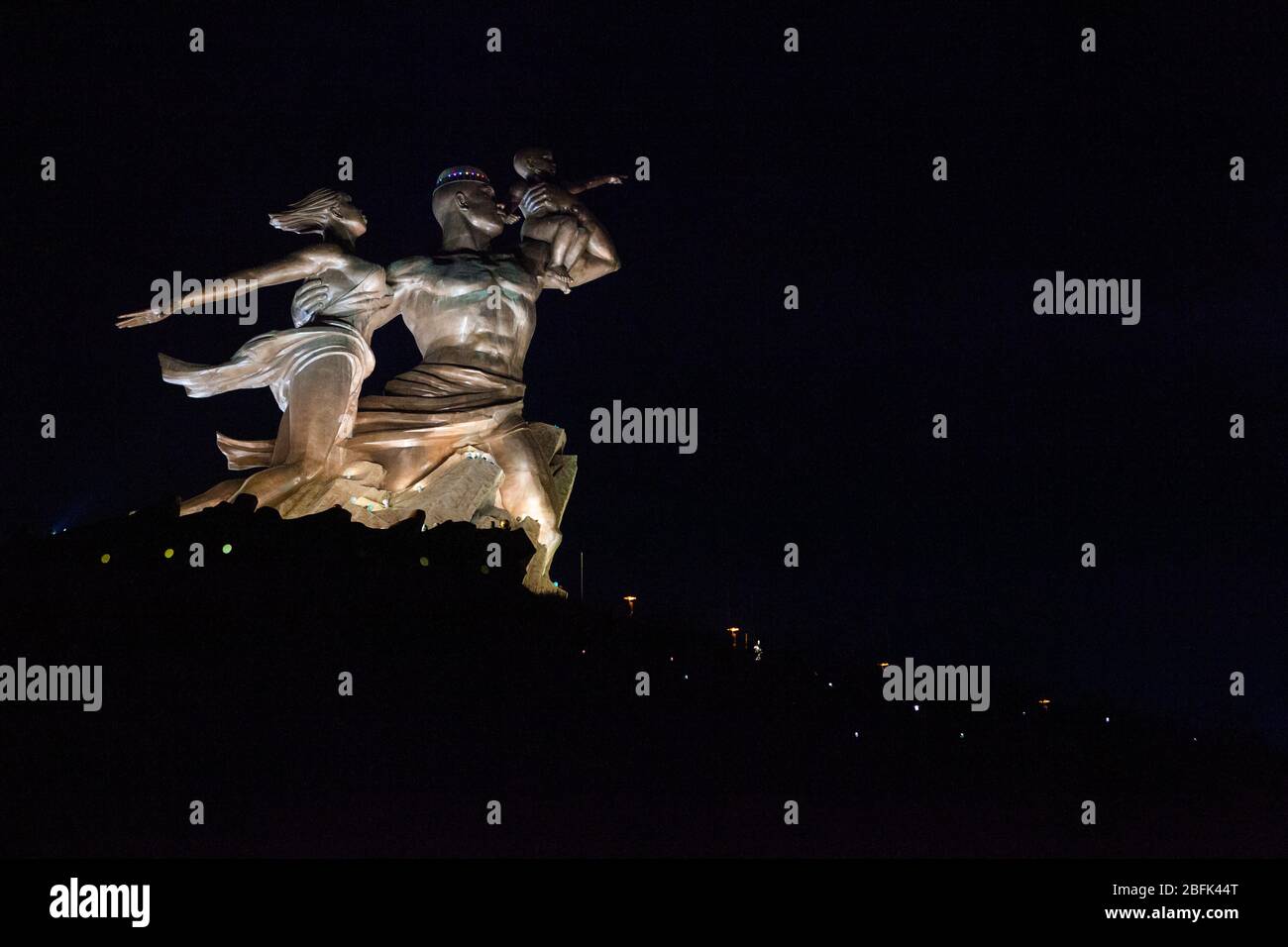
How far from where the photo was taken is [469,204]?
55.3 ft

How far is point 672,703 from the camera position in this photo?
14.2 m

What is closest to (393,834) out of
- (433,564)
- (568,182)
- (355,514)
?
(433,564)

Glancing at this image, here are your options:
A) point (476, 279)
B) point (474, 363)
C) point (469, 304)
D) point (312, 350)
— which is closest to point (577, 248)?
point (476, 279)

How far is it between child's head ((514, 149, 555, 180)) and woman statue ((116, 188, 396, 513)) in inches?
57.4

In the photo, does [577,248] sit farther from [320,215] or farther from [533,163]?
[320,215]

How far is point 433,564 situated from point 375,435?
1783 millimetres


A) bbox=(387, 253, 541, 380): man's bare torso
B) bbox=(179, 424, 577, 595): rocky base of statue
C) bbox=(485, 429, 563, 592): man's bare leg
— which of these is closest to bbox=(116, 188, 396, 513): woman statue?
bbox=(179, 424, 577, 595): rocky base of statue

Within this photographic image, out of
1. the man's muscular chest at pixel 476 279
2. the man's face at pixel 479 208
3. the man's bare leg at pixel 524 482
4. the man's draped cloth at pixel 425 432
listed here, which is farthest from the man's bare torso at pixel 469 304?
the man's bare leg at pixel 524 482

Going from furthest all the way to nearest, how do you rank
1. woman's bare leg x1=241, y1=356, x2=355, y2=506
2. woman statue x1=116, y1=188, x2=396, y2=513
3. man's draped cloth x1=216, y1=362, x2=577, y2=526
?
man's draped cloth x1=216, y1=362, x2=577, y2=526, woman statue x1=116, y1=188, x2=396, y2=513, woman's bare leg x1=241, y1=356, x2=355, y2=506

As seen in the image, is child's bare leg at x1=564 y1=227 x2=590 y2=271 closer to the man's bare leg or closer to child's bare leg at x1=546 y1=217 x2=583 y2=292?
child's bare leg at x1=546 y1=217 x2=583 y2=292

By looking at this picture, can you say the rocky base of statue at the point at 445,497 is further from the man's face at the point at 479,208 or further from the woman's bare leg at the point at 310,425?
the man's face at the point at 479,208

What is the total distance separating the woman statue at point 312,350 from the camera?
51.3 ft

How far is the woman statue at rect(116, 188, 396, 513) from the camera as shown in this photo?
51.3 feet

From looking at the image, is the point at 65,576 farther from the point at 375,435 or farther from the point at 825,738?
the point at 825,738
